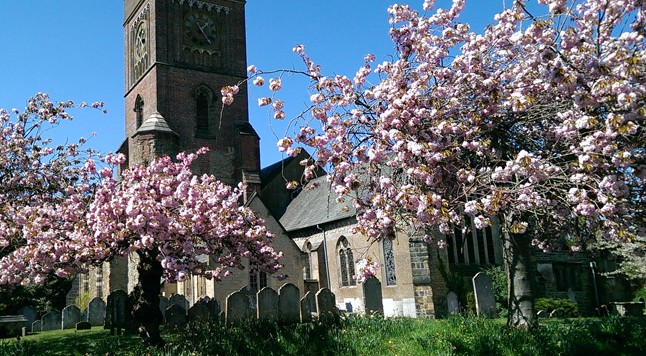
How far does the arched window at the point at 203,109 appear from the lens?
3491 centimetres

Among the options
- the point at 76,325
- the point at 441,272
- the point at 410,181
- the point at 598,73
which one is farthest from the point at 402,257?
the point at 598,73

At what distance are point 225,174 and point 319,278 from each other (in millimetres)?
9259

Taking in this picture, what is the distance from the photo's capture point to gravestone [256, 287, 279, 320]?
1366 centimetres

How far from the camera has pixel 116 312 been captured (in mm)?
17078

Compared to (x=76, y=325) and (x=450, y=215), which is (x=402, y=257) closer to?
(x=76, y=325)

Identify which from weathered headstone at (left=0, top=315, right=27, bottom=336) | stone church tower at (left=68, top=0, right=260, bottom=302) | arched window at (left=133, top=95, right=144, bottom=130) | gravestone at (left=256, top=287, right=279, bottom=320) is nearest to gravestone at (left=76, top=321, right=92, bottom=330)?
weathered headstone at (left=0, top=315, right=27, bottom=336)

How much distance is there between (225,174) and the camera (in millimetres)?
34188

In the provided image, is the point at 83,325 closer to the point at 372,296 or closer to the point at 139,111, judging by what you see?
the point at 372,296

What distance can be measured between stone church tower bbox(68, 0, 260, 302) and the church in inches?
2.4

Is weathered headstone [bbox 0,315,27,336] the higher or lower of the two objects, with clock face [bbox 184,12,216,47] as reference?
lower

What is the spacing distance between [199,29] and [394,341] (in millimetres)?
29769

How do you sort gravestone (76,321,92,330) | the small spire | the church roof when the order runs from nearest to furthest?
gravestone (76,321,92,330) < the church roof < the small spire

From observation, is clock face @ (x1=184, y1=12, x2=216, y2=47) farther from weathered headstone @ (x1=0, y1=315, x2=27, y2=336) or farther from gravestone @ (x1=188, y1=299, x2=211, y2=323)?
gravestone @ (x1=188, y1=299, x2=211, y2=323)

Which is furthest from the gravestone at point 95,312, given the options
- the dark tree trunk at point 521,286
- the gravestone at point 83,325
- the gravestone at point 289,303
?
the dark tree trunk at point 521,286
